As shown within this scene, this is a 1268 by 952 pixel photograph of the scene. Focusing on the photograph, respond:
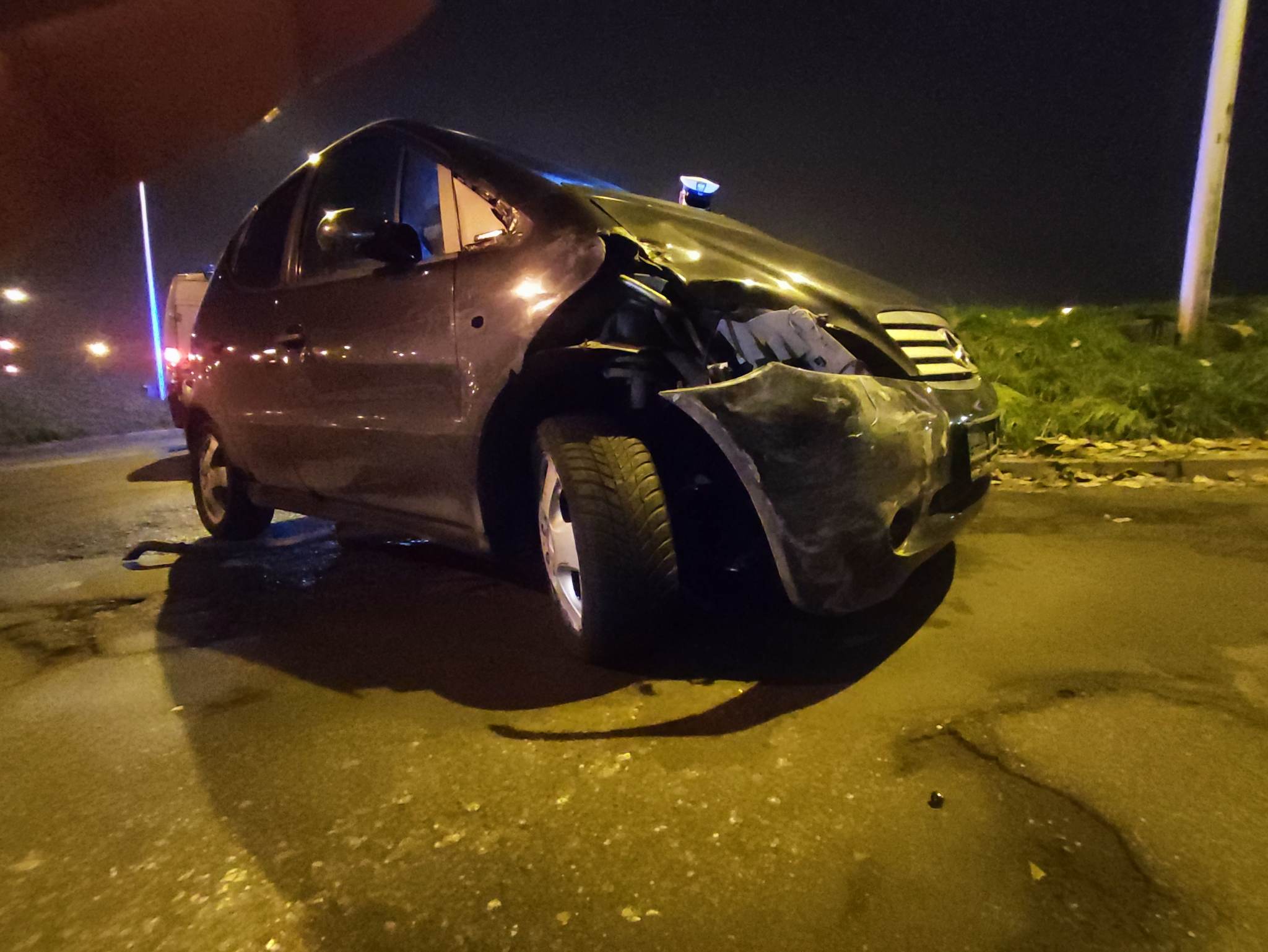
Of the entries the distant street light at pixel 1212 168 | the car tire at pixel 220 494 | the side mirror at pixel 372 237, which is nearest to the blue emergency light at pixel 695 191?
the side mirror at pixel 372 237

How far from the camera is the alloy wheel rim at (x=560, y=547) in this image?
2.75m

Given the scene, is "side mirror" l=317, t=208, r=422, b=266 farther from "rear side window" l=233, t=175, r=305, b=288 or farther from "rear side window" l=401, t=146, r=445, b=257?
"rear side window" l=233, t=175, r=305, b=288

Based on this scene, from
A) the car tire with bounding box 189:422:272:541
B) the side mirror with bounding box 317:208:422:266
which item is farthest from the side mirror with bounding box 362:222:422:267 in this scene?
the car tire with bounding box 189:422:272:541

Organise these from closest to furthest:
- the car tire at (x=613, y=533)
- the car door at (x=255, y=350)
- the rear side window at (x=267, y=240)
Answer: the car tire at (x=613, y=533) < the car door at (x=255, y=350) < the rear side window at (x=267, y=240)

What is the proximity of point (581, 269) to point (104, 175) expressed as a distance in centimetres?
2484

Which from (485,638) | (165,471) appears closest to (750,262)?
(485,638)

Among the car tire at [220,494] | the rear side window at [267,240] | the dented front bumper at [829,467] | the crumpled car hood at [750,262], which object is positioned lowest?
the car tire at [220,494]

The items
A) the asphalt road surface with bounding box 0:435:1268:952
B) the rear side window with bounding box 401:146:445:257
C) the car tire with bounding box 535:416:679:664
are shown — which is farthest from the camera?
the rear side window with bounding box 401:146:445:257

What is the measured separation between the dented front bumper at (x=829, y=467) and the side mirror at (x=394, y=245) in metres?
1.30

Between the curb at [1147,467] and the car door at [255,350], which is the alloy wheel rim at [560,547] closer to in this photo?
the car door at [255,350]

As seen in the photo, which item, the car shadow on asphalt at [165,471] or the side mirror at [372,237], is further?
the car shadow on asphalt at [165,471]

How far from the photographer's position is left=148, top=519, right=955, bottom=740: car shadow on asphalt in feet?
8.77

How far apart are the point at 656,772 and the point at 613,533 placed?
68 centimetres

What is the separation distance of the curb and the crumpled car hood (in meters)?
2.54
